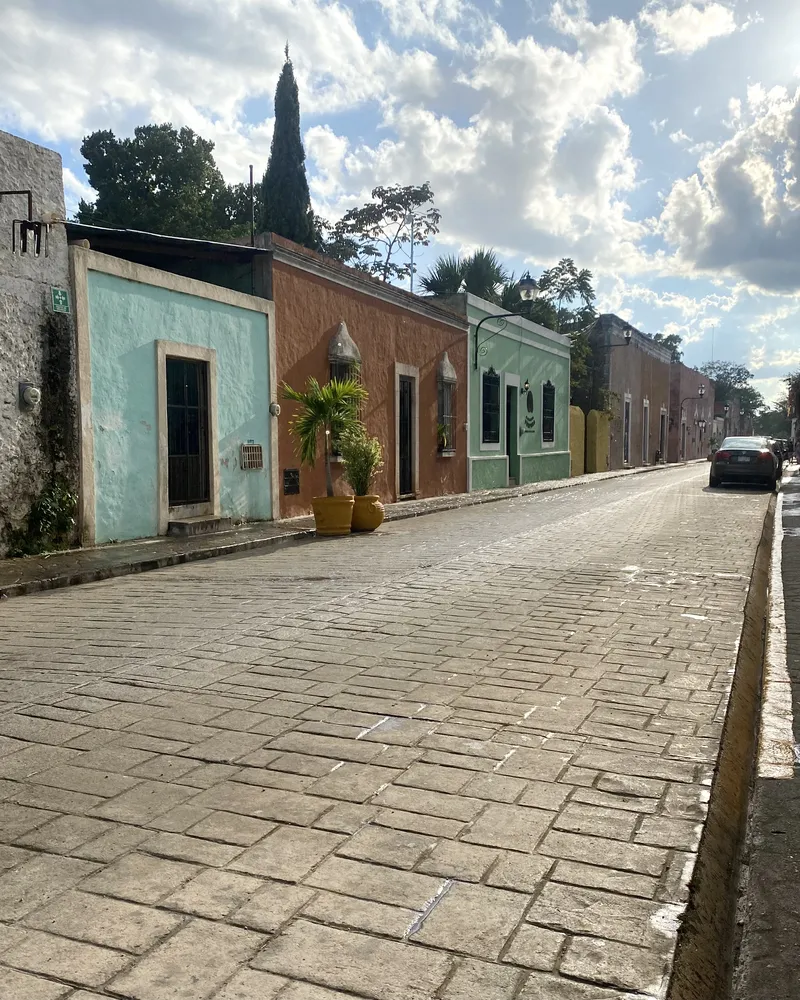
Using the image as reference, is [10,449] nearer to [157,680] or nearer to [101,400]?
[101,400]

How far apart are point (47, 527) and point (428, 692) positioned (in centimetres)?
721

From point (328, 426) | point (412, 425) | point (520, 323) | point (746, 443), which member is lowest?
point (746, 443)

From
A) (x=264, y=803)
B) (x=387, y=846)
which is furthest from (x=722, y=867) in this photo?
(x=264, y=803)

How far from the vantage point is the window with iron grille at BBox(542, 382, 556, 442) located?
98.2ft

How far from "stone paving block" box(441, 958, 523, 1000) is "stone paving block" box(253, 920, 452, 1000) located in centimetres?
3

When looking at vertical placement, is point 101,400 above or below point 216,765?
above

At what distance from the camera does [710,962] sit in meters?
2.31

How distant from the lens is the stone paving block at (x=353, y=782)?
3232 mm

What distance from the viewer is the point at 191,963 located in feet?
7.14

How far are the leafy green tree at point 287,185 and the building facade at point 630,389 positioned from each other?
13.3 metres

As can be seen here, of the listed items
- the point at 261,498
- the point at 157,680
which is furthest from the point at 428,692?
the point at 261,498

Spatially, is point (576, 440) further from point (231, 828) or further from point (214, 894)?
point (214, 894)

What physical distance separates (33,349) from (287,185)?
2598 cm

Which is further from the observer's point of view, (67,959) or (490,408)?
(490,408)
